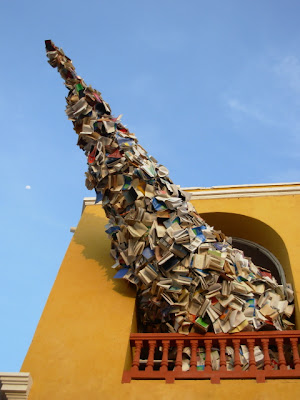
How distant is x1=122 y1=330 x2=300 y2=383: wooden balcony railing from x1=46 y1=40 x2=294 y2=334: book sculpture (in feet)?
0.63

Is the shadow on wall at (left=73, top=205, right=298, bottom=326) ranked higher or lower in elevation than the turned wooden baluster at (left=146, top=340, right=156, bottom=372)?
higher

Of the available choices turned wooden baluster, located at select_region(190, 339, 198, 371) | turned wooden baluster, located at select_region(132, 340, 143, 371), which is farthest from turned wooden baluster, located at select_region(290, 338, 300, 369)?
turned wooden baluster, located at select_region(132, 340, 143, 371)

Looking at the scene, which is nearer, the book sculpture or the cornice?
the book sculpture

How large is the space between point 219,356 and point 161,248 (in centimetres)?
165

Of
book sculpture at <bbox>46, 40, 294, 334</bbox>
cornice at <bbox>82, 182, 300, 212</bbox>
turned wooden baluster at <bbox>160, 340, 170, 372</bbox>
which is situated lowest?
turned wooden baluster at <bbox>160, 340, 170, 372</bbox>

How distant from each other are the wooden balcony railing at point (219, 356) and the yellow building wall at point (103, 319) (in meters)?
0.12

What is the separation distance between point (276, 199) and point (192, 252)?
9.43ft

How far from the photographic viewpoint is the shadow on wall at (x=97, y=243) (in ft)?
30.1

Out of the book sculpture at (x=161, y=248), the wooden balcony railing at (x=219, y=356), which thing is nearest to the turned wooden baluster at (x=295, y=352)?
the wooden balcony railing at (x=219, y=356)

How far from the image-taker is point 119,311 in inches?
342

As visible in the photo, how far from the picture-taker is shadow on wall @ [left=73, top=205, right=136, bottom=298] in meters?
9.17

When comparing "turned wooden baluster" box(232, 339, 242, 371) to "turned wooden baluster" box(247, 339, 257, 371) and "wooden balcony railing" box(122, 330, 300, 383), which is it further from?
"turned wooden baluster" box(247, 339, 257, 371)

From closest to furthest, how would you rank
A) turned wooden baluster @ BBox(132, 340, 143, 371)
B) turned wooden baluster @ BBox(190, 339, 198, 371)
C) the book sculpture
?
turned wooden baluster @ BBox(190, 339, 198, 371) → turned wooden baluster @ BBox(132, 340, 143, 371) → the book sculpture

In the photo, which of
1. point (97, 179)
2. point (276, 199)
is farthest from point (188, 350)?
point (276, 199)
